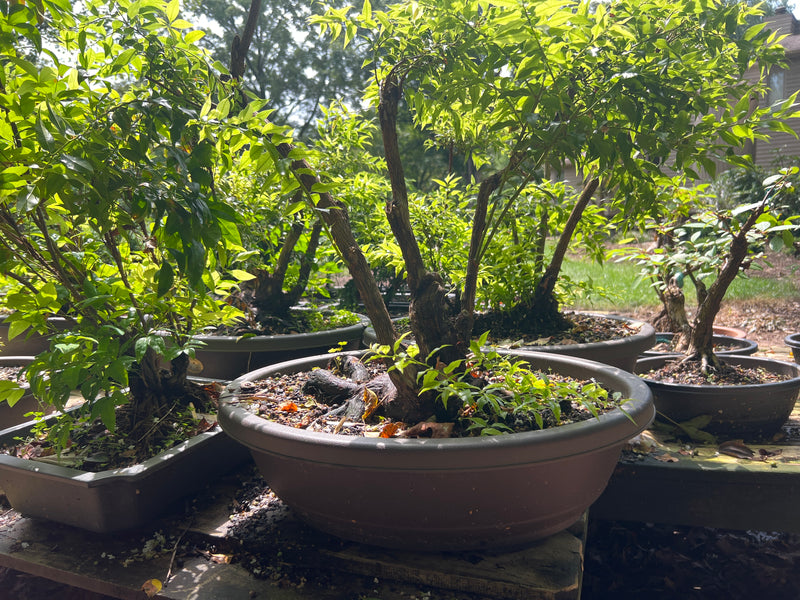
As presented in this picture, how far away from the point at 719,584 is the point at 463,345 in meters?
1.20

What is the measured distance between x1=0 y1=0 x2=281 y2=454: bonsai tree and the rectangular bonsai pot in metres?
0.13

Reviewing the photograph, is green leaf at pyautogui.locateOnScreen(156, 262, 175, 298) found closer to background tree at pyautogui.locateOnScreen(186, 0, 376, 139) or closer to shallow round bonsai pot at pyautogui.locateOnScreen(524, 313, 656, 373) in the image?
shallow round bonsai pot at pyautogui.locateOnScreen(524, 313, 656, 373)

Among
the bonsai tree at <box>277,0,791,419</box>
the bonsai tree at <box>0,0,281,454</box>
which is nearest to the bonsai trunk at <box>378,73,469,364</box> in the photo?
the bonsai tree at <box>277,0,791,419</box>

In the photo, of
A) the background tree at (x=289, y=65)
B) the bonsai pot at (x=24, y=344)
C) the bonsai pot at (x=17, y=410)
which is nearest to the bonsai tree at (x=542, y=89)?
the bonsai pot at (x=17, y=410)

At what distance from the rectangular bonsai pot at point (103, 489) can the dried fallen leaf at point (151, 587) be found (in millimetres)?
208

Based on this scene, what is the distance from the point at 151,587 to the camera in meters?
1.37

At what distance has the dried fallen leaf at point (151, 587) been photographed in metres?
1.35

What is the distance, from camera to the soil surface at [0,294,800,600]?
1795 millimetres

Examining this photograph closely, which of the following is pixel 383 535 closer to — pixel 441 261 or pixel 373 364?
pixel 373 364

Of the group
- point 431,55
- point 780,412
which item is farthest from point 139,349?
point 780,412

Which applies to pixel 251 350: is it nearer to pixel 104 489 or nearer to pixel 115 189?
pixel 104 489

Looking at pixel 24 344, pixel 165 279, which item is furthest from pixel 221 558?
pixel 24 344

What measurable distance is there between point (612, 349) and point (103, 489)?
207 centimetres

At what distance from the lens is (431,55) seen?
64.2 inches
